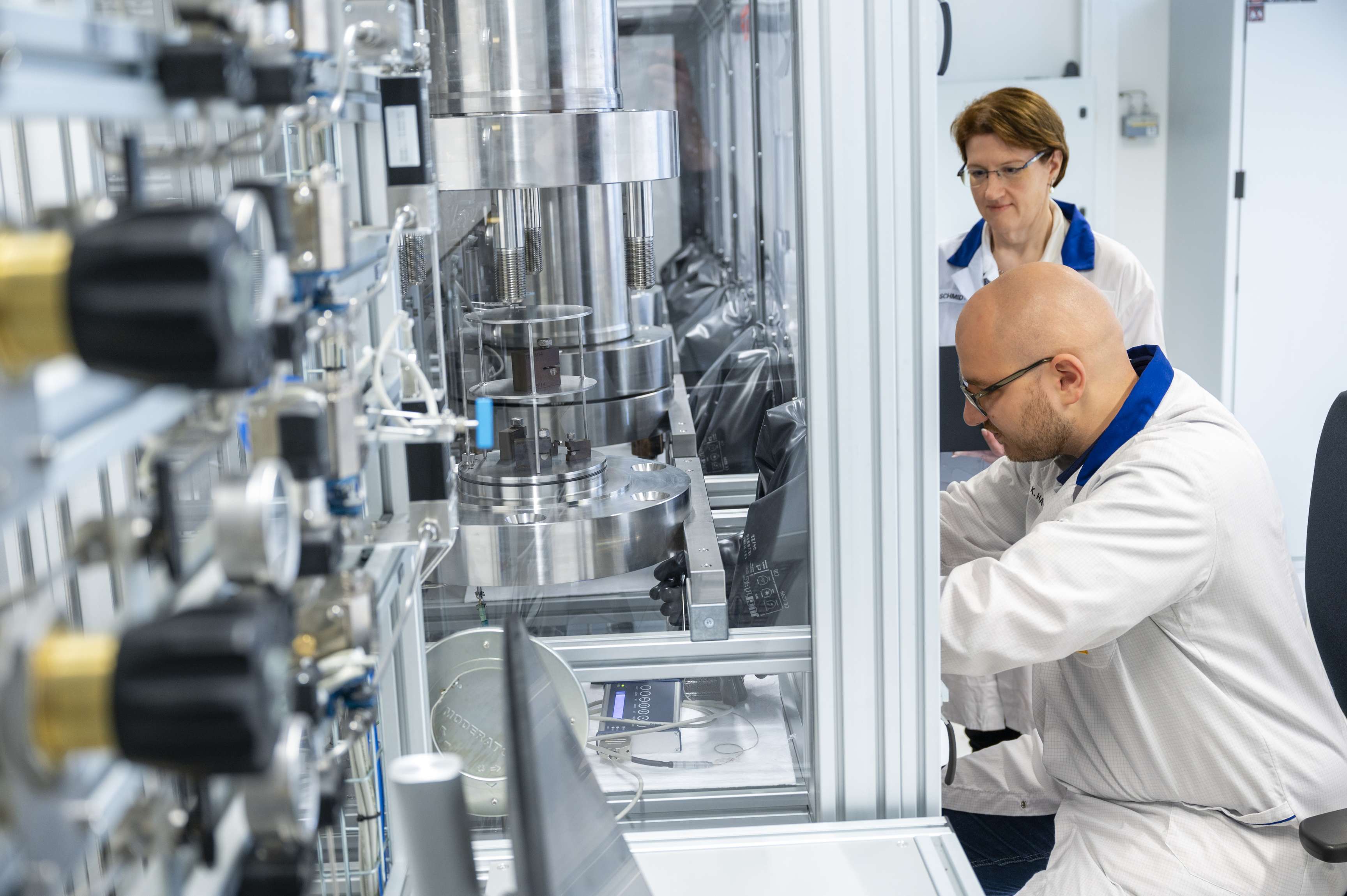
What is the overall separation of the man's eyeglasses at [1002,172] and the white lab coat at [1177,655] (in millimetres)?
770

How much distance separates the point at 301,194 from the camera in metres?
0.53

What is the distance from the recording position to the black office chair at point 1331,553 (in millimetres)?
1561

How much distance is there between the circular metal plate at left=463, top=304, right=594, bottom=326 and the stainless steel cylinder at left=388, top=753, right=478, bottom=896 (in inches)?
27.3

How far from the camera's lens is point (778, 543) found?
1.18 metres

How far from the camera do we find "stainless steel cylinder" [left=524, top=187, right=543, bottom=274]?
1215 mm

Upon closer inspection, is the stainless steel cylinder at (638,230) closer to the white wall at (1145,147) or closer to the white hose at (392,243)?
the white hose at (392,243)

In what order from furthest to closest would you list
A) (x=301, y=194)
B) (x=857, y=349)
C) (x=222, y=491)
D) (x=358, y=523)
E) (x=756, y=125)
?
(x=756, y=125), (x=857, y=349), (x=358, y=523), (x=301, y=194), (x=222, y=491)

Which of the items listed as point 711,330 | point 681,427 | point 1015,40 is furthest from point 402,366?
point 1015,40

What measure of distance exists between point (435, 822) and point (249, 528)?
27cm

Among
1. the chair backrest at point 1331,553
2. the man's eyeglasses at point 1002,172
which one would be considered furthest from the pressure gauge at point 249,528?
the man's eyeglasses at point 1002,172

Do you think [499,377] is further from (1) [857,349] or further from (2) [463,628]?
(1) [857,349]

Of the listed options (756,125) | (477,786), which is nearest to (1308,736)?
(477,786)

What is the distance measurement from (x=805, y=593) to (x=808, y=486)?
0.36ft

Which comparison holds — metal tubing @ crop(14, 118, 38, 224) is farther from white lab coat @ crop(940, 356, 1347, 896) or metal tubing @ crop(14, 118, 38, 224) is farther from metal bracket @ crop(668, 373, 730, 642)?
white lab coat @ crop(940, 356, 1347, 896)
